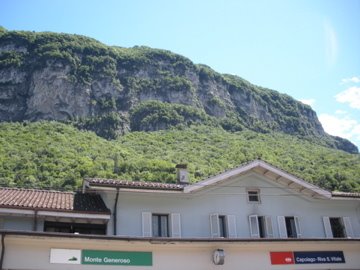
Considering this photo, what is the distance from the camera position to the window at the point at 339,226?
2239cm

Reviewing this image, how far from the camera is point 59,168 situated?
64.1 metres

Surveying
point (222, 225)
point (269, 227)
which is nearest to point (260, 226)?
point (269, 227)

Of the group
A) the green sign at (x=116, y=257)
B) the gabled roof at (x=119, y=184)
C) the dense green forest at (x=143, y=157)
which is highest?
the dense green forest at (x=143, y=157)

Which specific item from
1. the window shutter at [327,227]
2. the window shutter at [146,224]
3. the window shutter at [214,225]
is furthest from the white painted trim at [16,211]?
the window shutter at [327,227]

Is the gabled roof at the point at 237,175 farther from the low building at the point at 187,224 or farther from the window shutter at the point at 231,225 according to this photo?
the window shutter at the point at 231,225

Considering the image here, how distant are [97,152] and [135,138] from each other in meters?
27.5

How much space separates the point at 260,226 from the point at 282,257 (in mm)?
4691

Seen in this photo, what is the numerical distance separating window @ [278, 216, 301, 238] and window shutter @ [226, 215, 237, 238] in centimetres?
239

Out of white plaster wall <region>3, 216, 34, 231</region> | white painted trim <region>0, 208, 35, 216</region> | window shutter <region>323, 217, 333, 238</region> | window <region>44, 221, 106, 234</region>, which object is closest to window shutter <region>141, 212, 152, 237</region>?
window <region>44, 221, 106, 234</region>

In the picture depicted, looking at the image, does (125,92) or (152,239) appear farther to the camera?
(125,92)

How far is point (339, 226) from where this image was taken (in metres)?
22.9

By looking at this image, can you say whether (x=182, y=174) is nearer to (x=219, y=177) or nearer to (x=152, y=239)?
(x=219, y=177)

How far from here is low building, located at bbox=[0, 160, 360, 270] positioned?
1366 cm

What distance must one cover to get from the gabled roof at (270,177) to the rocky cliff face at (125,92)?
90.5 m
